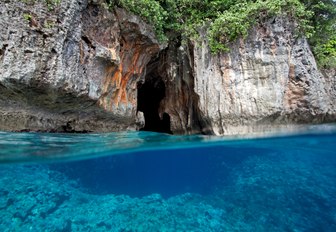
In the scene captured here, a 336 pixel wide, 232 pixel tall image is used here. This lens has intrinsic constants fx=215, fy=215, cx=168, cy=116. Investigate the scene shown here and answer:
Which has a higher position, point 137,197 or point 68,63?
point 68,63

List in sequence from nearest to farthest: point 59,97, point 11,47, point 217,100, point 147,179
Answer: point 11,47
point 59,97
point 217,100
point 147,179

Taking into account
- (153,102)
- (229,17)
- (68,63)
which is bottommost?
(153,102)

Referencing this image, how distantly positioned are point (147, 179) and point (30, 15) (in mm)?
14610

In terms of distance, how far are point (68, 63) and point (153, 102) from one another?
10.9 metres

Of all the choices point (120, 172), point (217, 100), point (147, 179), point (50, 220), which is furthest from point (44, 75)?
point (147, 179)

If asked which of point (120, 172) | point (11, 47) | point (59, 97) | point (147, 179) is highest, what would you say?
point (11, 47)

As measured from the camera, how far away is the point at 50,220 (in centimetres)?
672

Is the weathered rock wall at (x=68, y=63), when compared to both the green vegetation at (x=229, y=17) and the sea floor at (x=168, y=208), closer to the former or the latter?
the green vegetation at (x=229, y=17)

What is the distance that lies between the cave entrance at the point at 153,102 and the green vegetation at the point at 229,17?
16.7ft

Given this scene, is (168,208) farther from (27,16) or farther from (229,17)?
(229,17)

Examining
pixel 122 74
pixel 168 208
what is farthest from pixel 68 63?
pixel 168 208

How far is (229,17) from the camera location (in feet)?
28.0

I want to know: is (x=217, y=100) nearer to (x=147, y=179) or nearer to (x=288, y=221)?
(x=288, y=221)

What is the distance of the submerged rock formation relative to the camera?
5.89 meters
